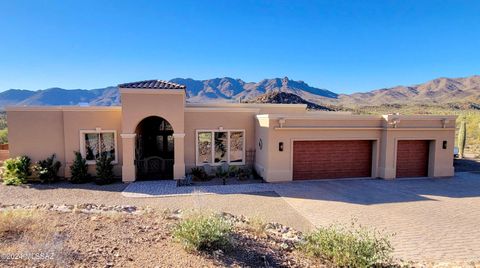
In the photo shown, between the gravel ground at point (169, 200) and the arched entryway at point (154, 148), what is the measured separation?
351 centimetres

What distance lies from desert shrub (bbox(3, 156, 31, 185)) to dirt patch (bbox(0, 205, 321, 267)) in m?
8.13

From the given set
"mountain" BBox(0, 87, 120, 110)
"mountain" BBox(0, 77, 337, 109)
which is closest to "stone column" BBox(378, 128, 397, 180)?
"mountain" BBox(0, 77, 337, 109)

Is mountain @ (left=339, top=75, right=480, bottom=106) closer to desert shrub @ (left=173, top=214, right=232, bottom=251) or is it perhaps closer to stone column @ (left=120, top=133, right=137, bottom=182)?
stone column @ (left=120, top=133, right=137, bottom=182)

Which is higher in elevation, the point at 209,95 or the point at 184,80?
the point at 184,80

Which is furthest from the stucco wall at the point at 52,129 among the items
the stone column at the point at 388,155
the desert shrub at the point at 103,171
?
the stone column at the point at 388,155

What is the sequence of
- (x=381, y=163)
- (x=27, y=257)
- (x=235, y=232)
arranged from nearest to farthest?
(x=27, y=257)
(x=235, y=232)
(x=381, y=163)

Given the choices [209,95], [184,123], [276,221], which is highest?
[209,95]

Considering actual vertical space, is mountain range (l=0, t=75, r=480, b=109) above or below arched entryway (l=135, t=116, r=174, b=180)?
above

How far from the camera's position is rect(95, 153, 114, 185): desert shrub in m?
14.7

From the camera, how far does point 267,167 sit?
15.2 meters

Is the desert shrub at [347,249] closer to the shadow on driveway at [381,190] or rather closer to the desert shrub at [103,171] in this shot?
the shadow on driveway at [381,190]

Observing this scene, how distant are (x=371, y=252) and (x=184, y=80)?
19229cm

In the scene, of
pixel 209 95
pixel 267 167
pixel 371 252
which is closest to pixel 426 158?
pixel 267 167

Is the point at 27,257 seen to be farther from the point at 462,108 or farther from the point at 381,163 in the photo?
the point at 462,108
